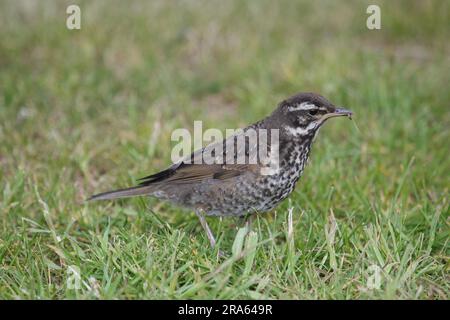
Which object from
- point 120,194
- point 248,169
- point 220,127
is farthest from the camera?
point 220,127

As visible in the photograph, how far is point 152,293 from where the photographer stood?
176 inches

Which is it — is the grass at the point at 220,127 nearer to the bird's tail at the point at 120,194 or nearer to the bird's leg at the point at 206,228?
A: the bird's leg at the point at 206,228

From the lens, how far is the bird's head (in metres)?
5.60

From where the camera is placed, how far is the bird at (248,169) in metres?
5.51

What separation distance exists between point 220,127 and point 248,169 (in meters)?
2.41

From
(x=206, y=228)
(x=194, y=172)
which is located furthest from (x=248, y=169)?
(x=206, y=228)

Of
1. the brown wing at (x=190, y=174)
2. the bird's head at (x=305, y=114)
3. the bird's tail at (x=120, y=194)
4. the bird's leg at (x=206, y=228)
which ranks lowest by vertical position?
the bird's leg at (x=206, y=228)

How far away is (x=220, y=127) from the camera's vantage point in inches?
313

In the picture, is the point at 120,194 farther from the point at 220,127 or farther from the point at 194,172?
the point at 220,127

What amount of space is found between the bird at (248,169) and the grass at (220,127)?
251mm

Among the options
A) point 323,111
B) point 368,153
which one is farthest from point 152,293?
point 368,153

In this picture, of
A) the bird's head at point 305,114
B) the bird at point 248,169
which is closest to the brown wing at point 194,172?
the bird at point 248,169

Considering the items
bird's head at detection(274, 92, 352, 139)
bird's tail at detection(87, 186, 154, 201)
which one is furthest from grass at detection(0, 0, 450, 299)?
bird's head at detection(274, 92, 352, 139)

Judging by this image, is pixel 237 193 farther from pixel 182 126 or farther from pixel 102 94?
pixel 102 94
